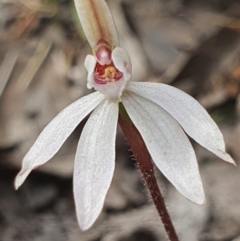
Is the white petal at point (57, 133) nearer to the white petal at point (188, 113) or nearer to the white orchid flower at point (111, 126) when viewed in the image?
the white orchid flower at point (111, 126)

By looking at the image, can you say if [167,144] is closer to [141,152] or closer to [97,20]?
[141,152]

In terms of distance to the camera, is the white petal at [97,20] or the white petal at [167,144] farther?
the white petal at [97,20]

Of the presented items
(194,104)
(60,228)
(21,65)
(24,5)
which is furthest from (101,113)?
(24,5)

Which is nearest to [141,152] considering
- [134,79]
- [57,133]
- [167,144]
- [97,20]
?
[167,144]

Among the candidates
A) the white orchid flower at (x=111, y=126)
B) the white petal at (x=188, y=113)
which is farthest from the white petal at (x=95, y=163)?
the white petal at (x=188, y=113)

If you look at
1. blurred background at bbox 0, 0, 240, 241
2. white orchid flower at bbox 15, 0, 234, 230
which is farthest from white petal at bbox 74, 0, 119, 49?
blurred background at bbox 0, 0, 240, 241

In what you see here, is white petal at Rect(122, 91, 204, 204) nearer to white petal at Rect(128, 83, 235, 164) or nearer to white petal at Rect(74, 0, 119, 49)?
white petal at Rect(128, 83, 235, 164)

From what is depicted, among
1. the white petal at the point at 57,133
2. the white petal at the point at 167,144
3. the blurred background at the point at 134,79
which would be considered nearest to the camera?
the white petal at the point at 167,144

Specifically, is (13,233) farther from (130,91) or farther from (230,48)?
(230,48)
